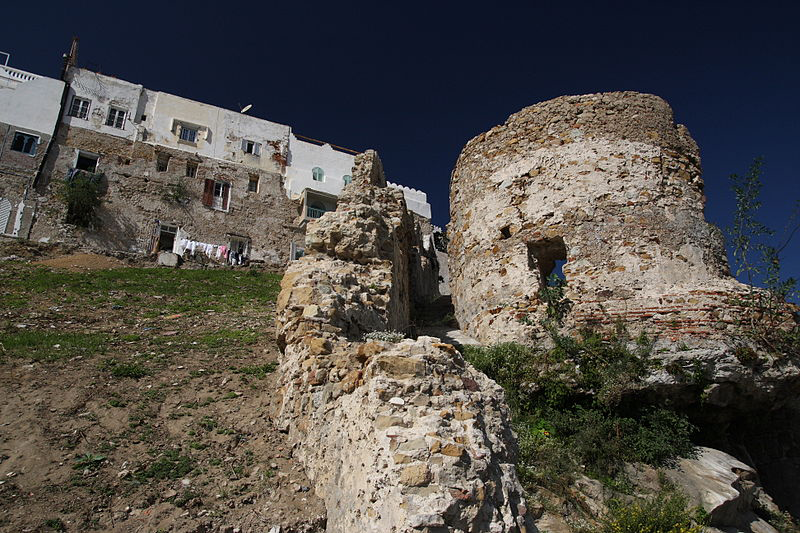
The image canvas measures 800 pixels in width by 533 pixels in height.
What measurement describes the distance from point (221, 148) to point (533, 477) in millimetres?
32208

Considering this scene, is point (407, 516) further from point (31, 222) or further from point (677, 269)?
point (31, 222)

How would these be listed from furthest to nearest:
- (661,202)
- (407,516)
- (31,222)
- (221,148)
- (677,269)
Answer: (221,148)
(31,222)
(661,202)
(677,269)
(407,516)

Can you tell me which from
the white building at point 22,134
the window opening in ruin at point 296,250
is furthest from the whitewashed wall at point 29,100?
the window opening in ruin at point 296,250

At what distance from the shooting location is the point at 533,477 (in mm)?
6637

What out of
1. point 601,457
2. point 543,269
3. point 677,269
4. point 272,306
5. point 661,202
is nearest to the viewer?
point 601,457

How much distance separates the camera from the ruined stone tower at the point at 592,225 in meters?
9.79

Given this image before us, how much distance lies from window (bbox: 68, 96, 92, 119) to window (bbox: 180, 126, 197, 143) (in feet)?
17.4

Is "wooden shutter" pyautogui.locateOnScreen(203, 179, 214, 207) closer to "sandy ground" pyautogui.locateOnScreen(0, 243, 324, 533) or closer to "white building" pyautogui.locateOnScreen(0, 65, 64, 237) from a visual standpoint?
"white building" pyautogui.locateOnScreen(0, 65, 64, 237)

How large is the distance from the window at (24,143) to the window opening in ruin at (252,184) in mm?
11568

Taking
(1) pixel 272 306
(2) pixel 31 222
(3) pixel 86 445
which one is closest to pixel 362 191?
(1) pixel 272 306

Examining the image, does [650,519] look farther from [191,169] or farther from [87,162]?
[87,162]

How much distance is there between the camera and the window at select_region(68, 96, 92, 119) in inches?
1190

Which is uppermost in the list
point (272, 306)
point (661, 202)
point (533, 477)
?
point (661, 202)

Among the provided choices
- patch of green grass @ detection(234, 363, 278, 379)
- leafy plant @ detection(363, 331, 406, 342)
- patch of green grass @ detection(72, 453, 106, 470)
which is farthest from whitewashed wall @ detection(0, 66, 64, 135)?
leafy plant @ detection(363, 331, 406, 342)
